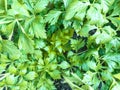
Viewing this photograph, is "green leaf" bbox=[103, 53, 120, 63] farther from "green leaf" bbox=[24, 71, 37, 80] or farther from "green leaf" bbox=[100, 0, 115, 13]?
"green leaf" bbox=[24, 71, 37, 80]

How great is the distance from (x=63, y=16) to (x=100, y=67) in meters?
0.40

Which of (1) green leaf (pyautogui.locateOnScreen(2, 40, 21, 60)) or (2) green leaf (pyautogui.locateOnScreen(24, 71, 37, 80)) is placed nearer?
(1) green leaf (pyautogui.locateOnScreen(2, 40, 21, 60))

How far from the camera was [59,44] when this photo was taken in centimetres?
183

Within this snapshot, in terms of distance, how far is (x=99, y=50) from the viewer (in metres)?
1.89

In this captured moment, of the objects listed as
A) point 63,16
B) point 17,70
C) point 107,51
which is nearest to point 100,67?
point 107,51

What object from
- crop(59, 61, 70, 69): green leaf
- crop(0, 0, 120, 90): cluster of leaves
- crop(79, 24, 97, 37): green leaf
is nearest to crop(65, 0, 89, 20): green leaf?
crop(0, 0, 120, 90): cluster of leaves

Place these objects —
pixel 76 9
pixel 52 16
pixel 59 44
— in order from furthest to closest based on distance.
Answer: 1. pixel 59 44
2. pixel 52 16
3. pixel 76 9

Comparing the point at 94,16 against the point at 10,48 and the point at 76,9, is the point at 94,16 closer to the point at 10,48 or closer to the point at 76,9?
the point at 76,9

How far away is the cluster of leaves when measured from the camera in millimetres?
1673

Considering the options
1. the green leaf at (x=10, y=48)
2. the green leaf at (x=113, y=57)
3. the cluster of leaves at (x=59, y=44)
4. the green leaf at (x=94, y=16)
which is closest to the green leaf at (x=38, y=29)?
the cluster of leaves at (x=59, y=44)

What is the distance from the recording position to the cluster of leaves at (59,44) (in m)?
1.67

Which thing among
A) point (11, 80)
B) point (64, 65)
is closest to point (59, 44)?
point (64, 65)

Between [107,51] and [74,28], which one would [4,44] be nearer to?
[74,28]

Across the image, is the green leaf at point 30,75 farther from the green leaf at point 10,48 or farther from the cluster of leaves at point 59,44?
the green leaf at point 10,48
